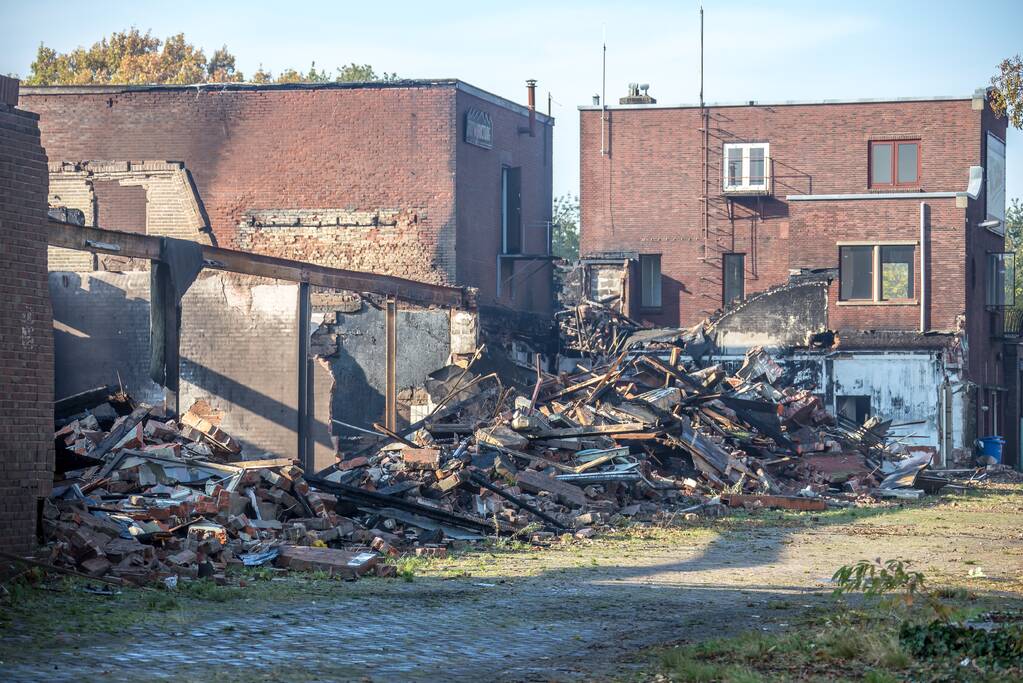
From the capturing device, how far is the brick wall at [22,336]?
413 inches

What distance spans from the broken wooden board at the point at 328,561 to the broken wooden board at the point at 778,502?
8.78 metres

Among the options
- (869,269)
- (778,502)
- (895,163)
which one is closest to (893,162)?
(895,163)

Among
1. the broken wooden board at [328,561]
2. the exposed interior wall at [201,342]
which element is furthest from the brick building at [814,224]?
the broken wooden board at [328,561]

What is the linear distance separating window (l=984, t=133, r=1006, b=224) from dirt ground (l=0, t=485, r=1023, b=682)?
24913 millimetres

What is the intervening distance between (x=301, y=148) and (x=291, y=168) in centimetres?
58

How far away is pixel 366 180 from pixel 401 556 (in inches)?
768

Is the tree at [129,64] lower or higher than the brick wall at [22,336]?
higher

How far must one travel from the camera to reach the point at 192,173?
32.7 m

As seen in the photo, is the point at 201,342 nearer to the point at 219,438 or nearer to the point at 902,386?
the point at 219,438

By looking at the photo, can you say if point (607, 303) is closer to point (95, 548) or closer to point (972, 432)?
point (972, 432)

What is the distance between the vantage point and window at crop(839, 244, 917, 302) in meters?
34.9

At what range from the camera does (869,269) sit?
1388 inches

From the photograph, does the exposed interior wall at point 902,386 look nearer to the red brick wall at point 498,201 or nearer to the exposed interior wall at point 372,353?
the red brick wall at point 498,201

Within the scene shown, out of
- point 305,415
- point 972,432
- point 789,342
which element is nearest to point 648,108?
point 789,342
